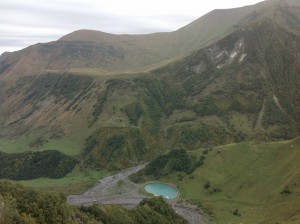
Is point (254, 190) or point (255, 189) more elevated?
point (255, 189)

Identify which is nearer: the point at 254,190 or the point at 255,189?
the point at 254,190

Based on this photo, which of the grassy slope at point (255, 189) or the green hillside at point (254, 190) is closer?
the grassy slope at point (255, 189)

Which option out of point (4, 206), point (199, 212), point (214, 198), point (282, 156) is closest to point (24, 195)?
point (4, 206)

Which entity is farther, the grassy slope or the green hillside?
the green hillside

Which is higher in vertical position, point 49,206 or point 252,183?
point 49,206

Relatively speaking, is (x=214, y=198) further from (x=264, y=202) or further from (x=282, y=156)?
(x=282, y=156)
